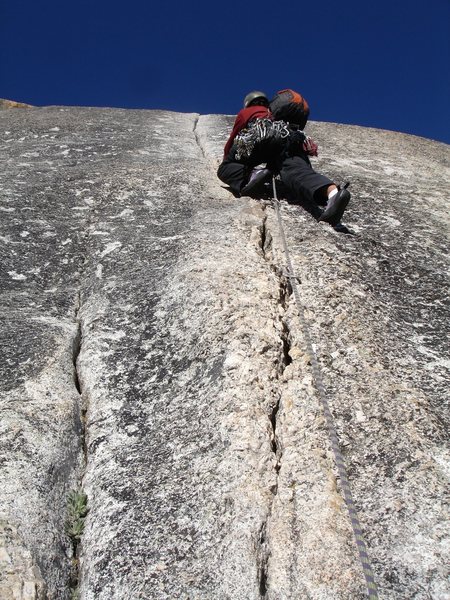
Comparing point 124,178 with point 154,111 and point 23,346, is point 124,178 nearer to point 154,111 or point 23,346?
point 23,346

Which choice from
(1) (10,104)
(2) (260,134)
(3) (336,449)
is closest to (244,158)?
(2) (260,134)

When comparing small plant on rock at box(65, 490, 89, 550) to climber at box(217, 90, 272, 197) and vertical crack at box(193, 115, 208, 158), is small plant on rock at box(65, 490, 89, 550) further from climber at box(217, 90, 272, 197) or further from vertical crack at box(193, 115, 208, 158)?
vertical crack at box(193, 115, 208, 158)

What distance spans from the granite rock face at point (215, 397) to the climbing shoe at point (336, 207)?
128mm

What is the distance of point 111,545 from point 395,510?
1.74 metres

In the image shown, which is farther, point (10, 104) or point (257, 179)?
point (10, 104)

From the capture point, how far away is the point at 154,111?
43.1 ft

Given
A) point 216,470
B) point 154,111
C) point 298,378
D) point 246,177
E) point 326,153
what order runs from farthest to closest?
point 154,111 → point 326,153 → point 246,177 → point 298,378 → point 216,470

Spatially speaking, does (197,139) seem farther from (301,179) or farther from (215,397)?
(215,397)

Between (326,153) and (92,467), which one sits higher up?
(326,153)

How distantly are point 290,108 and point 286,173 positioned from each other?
1146 millimetres

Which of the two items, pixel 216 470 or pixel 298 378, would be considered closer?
pixel 216 470

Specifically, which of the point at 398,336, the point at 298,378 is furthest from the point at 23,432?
the point at 398,336

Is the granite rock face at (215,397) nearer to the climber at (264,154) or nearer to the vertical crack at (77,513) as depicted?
the vertical crack at (77,513)

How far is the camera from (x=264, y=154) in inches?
305
